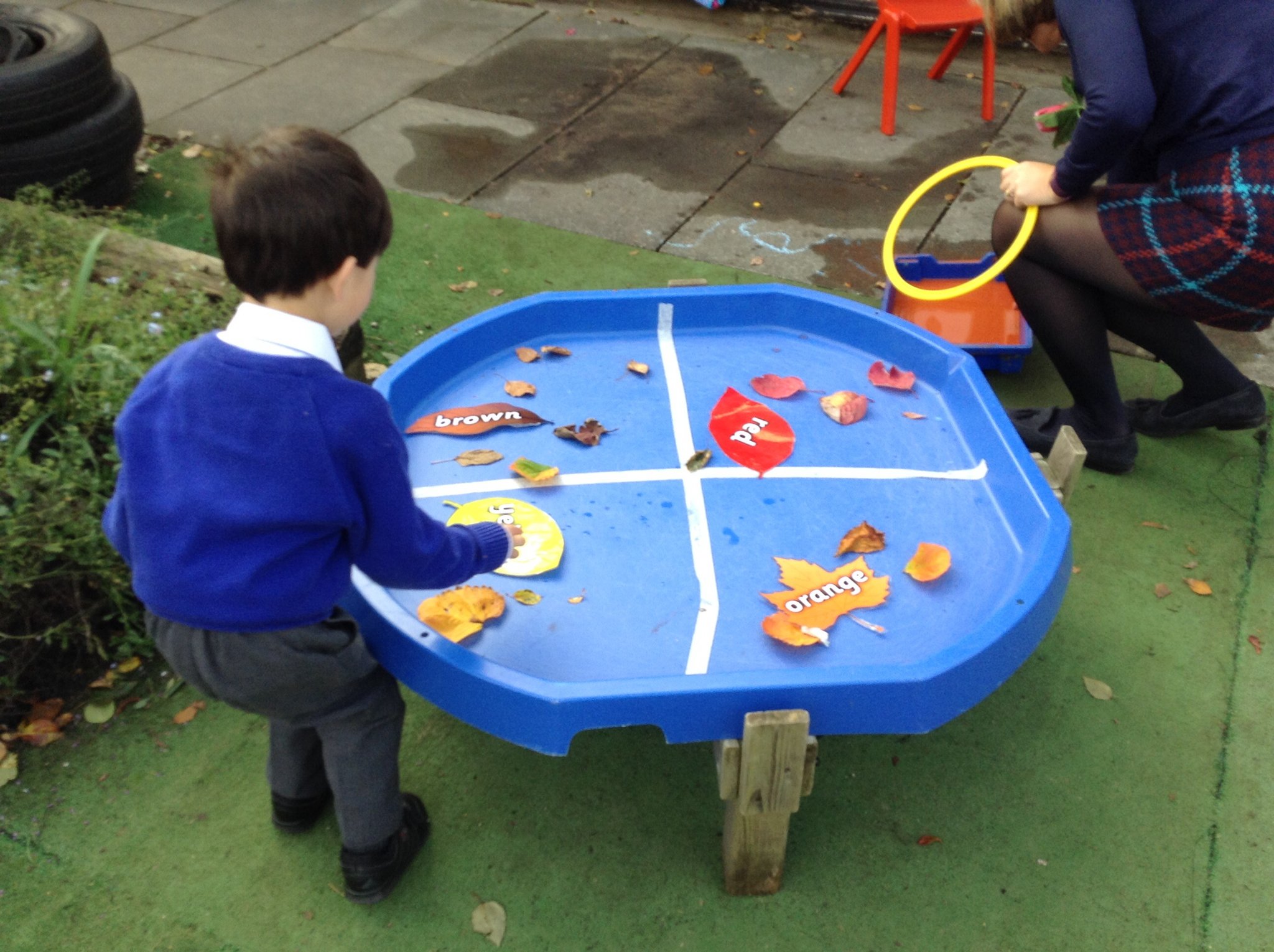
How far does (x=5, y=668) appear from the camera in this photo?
7.83 feet

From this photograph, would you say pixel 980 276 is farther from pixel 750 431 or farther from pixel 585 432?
pixel 585 432

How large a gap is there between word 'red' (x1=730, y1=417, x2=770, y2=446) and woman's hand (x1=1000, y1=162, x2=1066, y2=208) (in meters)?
0.97

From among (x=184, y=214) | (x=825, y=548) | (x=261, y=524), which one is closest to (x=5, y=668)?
(x=261, y=524)

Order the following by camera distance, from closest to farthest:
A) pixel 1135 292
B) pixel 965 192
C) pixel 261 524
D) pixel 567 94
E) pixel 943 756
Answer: pixel 261 524 → pixel 943 756 → pixel 1135 292 → pixel 965 192 → pixel 567 94

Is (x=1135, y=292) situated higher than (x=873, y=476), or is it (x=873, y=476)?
(x=1135, y=292)

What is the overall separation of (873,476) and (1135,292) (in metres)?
0.94

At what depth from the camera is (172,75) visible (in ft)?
18.4

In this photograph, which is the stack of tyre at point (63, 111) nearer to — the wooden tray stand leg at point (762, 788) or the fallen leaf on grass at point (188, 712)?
the fallen leaf on grass at point (188, 712)

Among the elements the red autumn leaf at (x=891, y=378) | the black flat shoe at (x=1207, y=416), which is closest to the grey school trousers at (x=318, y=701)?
the red autumn leaf at (x=891, y=378)

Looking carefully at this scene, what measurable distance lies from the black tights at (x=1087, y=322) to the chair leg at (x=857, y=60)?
8.84 feet

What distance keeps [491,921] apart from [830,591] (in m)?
0.95

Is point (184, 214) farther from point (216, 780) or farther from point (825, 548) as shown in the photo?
point (825, 548)

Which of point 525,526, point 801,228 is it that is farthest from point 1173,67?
point 801,228

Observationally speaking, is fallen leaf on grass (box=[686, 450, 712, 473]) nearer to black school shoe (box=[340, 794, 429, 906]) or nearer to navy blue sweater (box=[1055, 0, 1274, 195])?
black school shoe (box=[340, 794, 429, 906])
